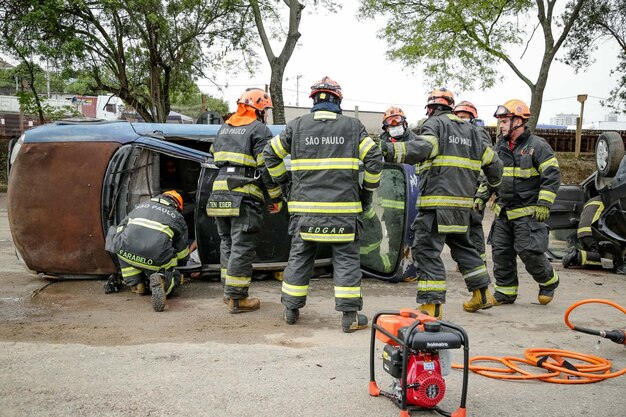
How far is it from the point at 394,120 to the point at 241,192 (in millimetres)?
2627

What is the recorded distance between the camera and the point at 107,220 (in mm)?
6363

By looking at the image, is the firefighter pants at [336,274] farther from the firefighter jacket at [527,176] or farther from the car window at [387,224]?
the firefighter jacket at [527,176]

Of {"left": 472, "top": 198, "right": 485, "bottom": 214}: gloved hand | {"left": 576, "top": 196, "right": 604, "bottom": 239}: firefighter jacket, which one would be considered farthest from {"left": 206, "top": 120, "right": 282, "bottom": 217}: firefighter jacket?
{"left": 576, "top": 196, "right": 604, "bottom": 239}: firefighter jacket

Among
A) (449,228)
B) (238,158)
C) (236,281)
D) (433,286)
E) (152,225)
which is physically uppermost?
(238,158)

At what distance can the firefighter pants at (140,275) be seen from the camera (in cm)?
575

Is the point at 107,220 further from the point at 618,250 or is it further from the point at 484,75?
the point at 484,75

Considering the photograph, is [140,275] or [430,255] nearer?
[430,255]

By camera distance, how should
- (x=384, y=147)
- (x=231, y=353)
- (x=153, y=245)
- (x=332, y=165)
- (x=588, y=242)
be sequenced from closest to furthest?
(x=231, y=353)
(x=384, y=147)
(x=332, y=165)
(x=153, y=245)
(x=588, y=242)

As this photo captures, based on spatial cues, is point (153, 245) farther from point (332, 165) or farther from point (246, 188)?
point (332, 165)

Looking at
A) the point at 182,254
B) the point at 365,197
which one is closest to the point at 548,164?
the point at 365,197

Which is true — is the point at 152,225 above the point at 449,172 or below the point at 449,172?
below

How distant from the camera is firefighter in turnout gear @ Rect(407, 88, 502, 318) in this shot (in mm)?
5098

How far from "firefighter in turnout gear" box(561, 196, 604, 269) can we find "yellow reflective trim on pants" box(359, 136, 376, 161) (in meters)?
4.60

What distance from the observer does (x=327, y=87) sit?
4.99 metres
